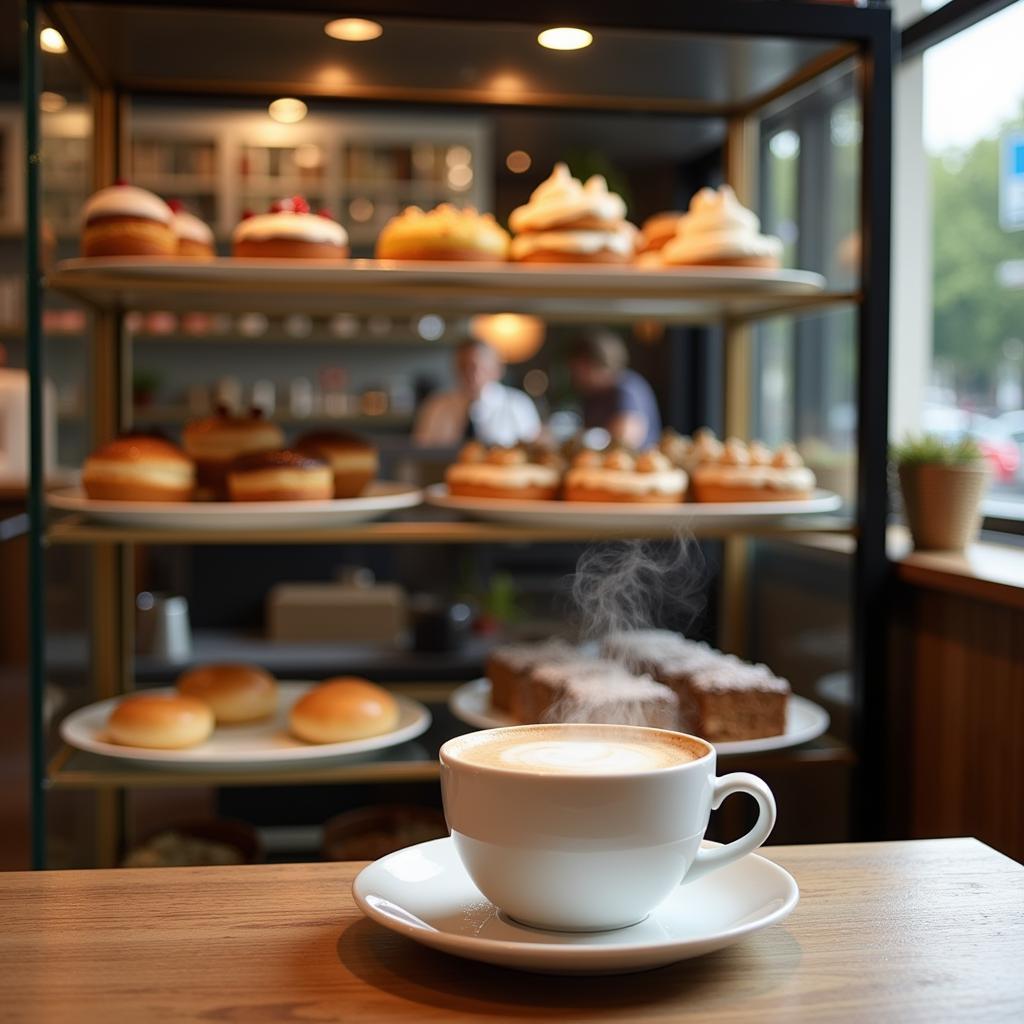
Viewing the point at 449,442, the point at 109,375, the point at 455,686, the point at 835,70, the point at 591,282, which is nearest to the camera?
the point at 591,282

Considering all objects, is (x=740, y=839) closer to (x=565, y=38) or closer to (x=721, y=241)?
(x=721, y=241)

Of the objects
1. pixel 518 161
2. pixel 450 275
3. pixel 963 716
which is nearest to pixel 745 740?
pixel 963 716

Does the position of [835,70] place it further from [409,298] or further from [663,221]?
[409,298]

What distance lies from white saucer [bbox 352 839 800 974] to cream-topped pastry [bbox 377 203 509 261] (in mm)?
1201

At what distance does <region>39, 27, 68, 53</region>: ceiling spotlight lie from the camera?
175cm

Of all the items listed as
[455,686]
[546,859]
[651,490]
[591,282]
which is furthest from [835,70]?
[546,859]

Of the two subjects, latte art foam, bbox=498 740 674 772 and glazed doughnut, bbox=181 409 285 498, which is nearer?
latte art foam, bbox=498 740 674 772

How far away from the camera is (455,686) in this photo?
2.37 m

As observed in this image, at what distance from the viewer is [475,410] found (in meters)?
5.25

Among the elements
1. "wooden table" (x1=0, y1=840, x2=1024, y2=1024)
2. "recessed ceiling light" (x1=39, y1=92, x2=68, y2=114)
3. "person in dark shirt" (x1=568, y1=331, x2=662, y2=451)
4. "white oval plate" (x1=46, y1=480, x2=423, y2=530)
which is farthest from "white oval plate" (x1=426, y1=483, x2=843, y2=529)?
"person in dark shirt" (x1=568, y1=331, x2=662, y2=451)

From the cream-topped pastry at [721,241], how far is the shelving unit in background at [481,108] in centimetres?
6

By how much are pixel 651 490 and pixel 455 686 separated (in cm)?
65

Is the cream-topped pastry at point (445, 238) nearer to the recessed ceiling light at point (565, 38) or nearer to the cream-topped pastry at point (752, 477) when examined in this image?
the recessed ceiling light at point (565, 38)

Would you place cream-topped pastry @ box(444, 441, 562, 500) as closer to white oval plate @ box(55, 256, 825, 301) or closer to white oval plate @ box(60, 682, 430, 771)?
white oval plate @ box(55, 256, 825, 301)
